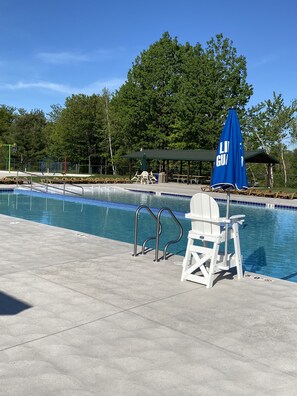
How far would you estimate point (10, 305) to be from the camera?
453cm

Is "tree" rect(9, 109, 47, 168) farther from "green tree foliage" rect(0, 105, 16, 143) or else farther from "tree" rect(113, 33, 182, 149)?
"tree" rect(113, 33, 182, 149)

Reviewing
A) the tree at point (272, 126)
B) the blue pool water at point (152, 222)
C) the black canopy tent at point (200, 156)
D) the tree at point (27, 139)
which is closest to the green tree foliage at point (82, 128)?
the tree at point (27, 139)

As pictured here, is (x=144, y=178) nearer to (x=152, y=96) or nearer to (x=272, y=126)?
(x=272, y=126)

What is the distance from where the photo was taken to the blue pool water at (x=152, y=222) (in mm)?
9133

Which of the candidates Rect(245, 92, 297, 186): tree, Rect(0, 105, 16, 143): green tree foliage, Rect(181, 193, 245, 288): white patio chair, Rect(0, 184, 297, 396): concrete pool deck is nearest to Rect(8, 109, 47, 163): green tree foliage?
Rect(0, 105, 16, 143): green tree foliage

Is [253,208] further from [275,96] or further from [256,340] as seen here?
[275,96]

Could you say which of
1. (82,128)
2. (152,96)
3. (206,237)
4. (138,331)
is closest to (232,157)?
(206,237)

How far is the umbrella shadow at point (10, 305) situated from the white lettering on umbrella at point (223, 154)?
11.0 feet

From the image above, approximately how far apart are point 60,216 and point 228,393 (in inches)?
482

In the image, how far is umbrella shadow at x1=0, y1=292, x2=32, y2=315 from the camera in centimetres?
434

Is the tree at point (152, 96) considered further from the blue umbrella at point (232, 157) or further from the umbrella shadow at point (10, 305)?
the umbrella shadow at point (10, 305)

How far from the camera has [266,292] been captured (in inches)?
214

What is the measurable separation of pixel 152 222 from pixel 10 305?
9.47 metres

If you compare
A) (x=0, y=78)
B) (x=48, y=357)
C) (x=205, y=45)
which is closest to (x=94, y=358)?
(x=48, y=357)
